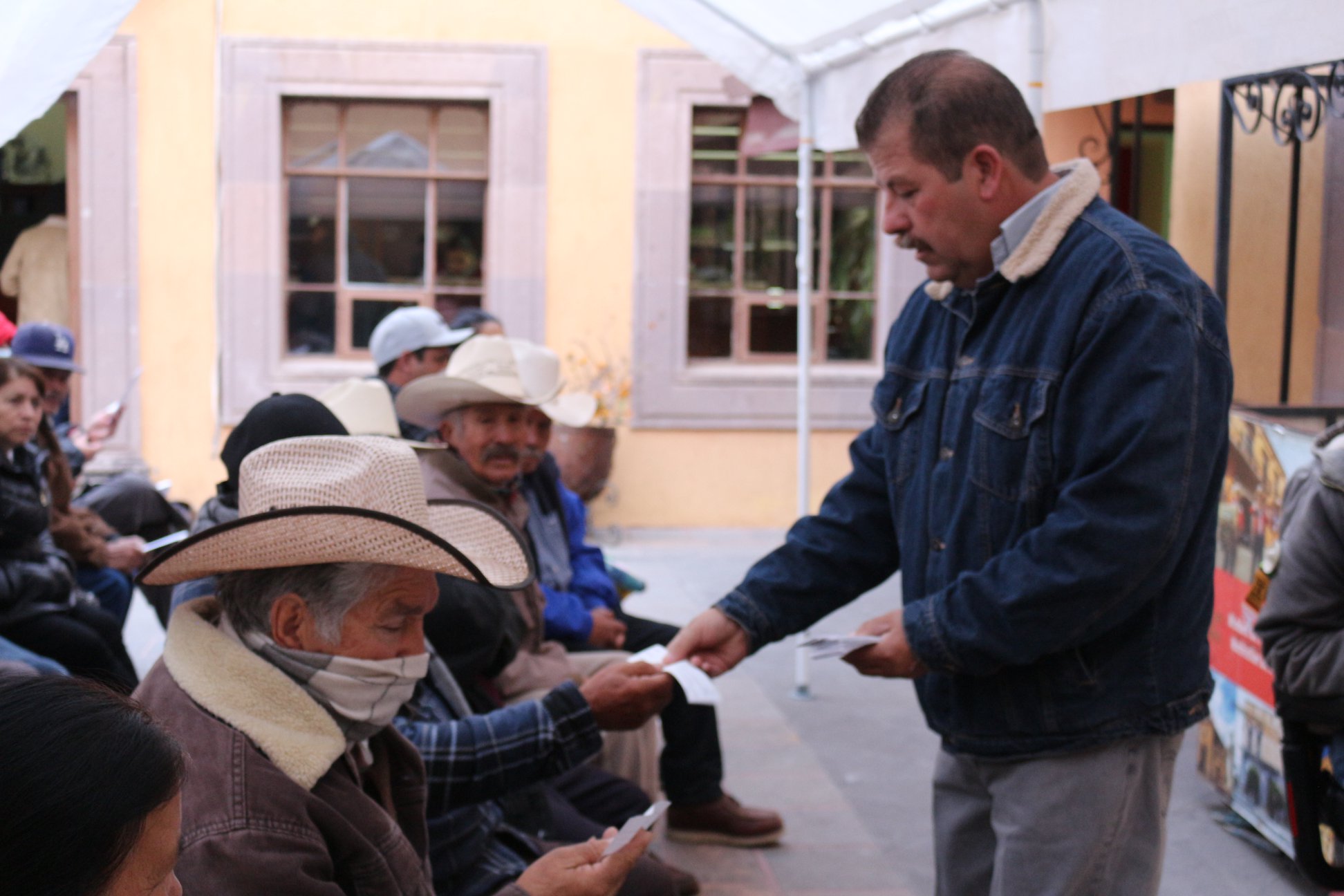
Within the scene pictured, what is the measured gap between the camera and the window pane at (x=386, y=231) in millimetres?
9727

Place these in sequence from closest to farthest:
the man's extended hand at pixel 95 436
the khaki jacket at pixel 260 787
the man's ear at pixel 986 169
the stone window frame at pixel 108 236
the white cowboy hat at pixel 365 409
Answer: the khaki jacket at pixel 260 787
the man's ear at pixel 986 169
the white cowboy hat at pixel 365 409
the man's extended hand at pixel 95 436
the stone window frame at pixel 108 236

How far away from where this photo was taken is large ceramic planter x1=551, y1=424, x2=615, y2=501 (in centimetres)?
913

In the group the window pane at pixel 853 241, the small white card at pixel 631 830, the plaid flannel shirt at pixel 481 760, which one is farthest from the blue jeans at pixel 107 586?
the window pane at pixel 853 241

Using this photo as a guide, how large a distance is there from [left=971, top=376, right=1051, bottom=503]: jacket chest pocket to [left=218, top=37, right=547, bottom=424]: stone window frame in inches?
304

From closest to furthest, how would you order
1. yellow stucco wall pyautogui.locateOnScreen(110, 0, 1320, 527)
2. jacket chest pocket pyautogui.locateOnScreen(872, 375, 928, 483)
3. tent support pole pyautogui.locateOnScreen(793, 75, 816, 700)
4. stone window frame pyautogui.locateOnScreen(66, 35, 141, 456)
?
jacket chest pocket pyautogui.locateOnScreen(872, 375, 928, 483) → tent support pole pyautogui.locateOnScreen(793, 75, 816, 700) → stone window frame pyautogui.locateOnScreen(66, 35, 141, 456) → yellow stucco wall pyautogui.locateOnScreen(110, 0, 1320, 527)

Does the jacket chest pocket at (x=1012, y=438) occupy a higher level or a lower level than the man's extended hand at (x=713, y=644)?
higher

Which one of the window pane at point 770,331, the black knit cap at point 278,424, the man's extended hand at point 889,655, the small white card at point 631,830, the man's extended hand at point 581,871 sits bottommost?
the man's extended hand at point 581,871

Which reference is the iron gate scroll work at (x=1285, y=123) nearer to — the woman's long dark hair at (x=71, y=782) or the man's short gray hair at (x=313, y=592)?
the man's short gray hair at (x=313, y=592)

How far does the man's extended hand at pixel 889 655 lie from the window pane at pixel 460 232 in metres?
8.00

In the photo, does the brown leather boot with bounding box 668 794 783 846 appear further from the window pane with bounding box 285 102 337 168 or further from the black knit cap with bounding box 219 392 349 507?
the window pane with bounding box 285 102 337 168

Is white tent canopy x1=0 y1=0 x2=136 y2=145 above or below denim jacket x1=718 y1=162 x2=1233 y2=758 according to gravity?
above

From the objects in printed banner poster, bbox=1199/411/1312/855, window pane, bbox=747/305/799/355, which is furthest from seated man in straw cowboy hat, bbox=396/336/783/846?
window pane, bbox=747/305/799/355

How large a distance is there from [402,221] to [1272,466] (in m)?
7.24

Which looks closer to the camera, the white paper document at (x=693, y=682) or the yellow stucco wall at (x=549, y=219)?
the white paper document at (x=693, y=682)
